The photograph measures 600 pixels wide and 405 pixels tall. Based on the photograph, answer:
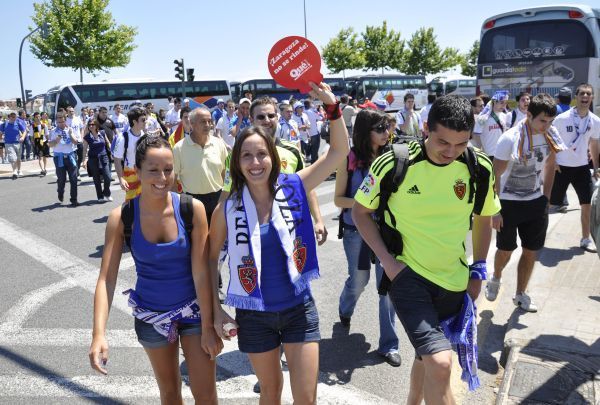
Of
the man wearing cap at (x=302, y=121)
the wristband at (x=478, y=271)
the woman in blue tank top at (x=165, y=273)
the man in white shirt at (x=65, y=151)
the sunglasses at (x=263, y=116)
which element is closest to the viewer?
the woman in blue tank top at (x=165, y=273)

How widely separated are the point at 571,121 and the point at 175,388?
6.34 meters

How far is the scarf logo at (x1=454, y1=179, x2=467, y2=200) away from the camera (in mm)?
2660

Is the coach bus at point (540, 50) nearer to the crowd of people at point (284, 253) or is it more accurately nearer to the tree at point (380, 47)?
the crowd of people at point (284, 253)

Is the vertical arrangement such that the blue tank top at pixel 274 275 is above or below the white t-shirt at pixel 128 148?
below

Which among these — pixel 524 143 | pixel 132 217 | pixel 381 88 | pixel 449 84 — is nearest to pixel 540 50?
pixel 524 143

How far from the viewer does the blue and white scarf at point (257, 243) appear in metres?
2.58

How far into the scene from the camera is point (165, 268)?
266 cm

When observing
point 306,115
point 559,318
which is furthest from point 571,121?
point 306,115

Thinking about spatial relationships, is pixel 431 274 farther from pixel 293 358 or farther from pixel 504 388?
pixel 504 388

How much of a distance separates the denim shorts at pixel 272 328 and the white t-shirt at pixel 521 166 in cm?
276

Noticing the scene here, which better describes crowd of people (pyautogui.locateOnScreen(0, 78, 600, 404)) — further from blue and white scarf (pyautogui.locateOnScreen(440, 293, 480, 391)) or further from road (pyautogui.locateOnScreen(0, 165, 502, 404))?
road (pyautogui.locateOnScreen(0, 165, 502, 404))

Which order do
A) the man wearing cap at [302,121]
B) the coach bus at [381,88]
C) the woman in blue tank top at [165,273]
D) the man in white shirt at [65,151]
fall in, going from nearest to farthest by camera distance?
the woman in blue tank top at [165,273], the man in white shirt at [65,151], the man wearing cap at [302,121], the coach bus at [381,88]

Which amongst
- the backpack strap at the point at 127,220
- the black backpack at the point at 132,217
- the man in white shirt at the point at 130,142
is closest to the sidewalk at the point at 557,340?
the black backpack at the point at 132,217

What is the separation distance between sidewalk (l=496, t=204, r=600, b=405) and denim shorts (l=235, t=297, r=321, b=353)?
1.48 meters
